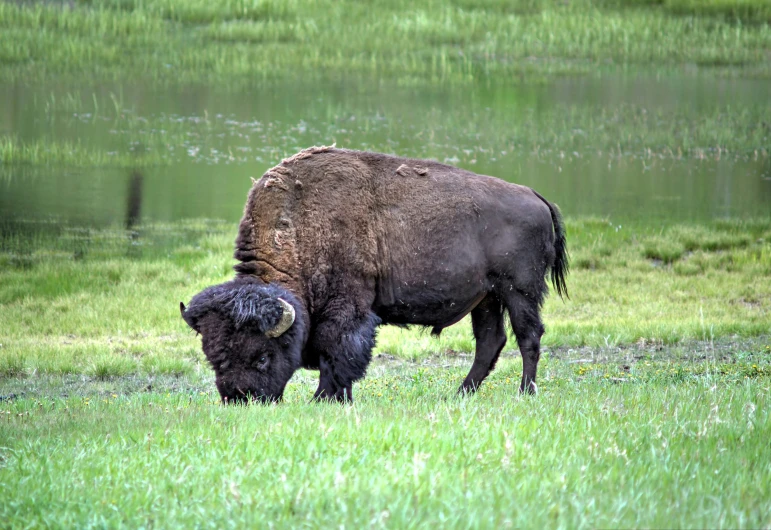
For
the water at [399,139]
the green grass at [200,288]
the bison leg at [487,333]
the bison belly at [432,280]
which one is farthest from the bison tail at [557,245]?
the water at [399,139]

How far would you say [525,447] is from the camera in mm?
4809

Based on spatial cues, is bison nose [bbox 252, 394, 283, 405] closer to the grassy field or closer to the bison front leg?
the grassy field

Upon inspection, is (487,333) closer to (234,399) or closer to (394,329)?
(234,399)

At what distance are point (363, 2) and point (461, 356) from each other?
21.3 metres

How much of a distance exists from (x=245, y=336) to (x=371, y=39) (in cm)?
2304

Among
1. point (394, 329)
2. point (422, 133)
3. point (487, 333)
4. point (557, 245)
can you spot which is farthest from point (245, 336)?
point (422, 133)

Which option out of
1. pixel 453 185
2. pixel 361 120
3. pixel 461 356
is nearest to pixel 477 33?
pixel 361 120

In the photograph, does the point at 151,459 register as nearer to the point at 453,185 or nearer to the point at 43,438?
the point at 43,438

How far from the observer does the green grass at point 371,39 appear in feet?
84.7

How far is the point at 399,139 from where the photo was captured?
981 inches

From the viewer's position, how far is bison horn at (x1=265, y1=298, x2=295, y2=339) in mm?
7375

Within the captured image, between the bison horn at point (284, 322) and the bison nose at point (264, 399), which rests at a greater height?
the bison horn at point (284, 322)

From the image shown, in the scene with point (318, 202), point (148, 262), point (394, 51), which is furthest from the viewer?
point (394, 51)

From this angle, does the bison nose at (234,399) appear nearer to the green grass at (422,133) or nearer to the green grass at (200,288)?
the green grass at (200,288)
